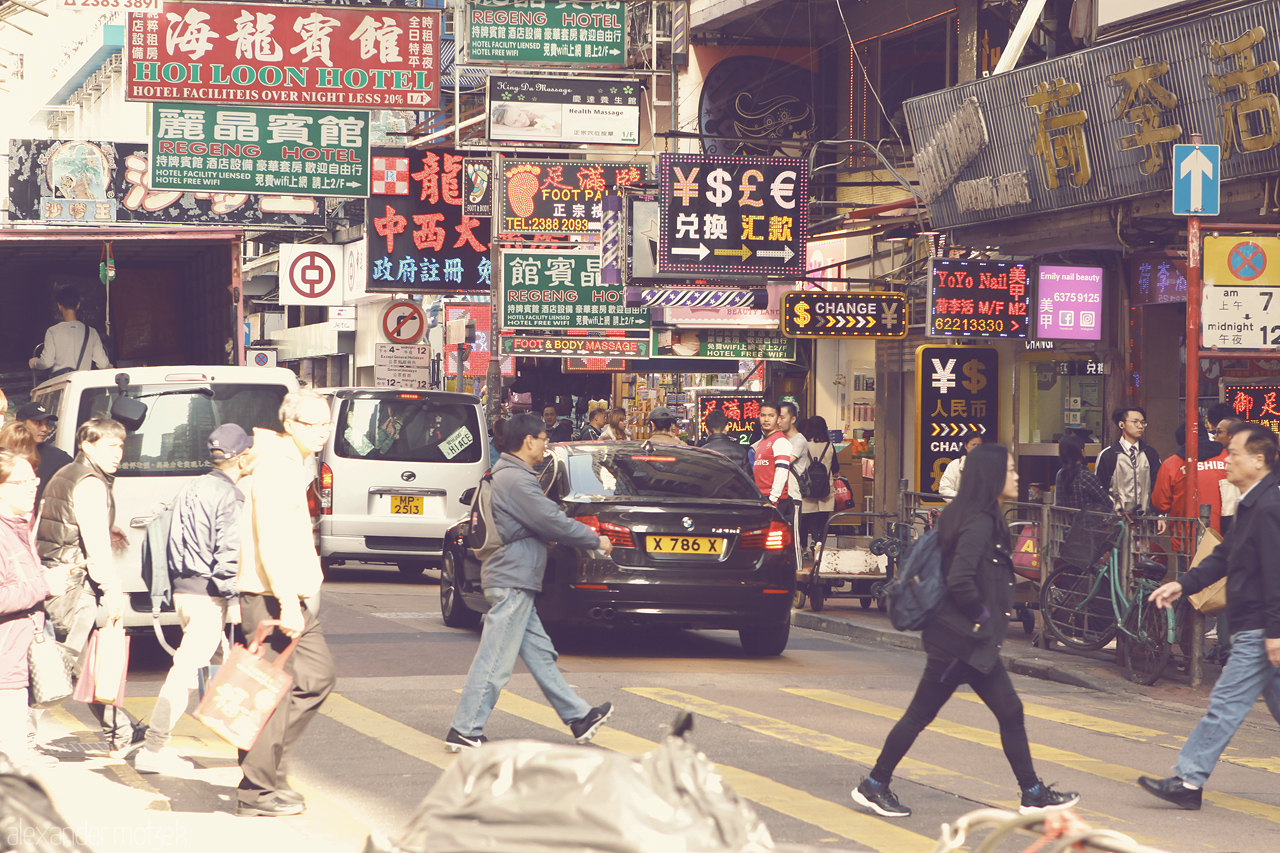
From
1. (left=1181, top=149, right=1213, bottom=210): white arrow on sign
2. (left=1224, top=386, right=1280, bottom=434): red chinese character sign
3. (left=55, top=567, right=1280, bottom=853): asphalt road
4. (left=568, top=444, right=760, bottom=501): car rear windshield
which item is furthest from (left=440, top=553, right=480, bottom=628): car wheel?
(left=1224, top=386, right=1280, bottom=434): red chinese character sign

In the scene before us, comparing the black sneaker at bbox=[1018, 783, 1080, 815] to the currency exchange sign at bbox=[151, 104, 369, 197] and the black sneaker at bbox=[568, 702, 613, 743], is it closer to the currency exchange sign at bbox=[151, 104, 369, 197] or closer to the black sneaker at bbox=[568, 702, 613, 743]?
the black sneaker at bbox=[568, 702, 613, 743]

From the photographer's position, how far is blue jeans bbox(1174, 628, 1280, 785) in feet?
22.5

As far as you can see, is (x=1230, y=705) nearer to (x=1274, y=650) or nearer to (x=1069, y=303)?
(x=1274, y=650)

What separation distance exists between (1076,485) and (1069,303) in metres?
3.79

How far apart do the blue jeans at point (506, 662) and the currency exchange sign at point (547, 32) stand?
12120mm

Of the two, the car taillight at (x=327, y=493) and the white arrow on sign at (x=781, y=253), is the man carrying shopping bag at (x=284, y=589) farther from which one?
the white arrow on sign at (x=781, y=253)

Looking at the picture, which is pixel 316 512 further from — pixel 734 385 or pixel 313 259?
pixel 734 385

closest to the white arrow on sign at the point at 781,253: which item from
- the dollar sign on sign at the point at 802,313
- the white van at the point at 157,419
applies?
the dollar sign on sign at the point at 802,313

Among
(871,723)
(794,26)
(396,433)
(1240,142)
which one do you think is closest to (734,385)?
(794,26)

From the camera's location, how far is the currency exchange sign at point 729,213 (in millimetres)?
17062

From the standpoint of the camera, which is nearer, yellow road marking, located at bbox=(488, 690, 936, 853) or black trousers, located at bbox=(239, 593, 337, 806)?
yellow road marking, located at bbox=(488, 690, 936, 853)

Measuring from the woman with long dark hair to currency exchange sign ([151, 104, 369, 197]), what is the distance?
30.9ft

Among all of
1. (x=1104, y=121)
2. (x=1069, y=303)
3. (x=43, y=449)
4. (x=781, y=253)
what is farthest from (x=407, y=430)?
(x=1104, y=121)

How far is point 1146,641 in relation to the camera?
11.0 meters
